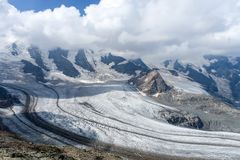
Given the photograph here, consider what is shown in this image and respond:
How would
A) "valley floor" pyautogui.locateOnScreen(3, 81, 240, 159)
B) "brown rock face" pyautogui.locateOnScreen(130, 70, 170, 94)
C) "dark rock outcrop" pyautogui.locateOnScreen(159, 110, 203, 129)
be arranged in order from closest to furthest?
"valley floor" pyautogui.locateOnScreen(3, 81, 240, 159) → "dark rock outcrop" pyautogui.locateOnScreen(159, 110, 203, 129) → "brown rock face" pyautogui.locateOnScreen(130, 70, 170, 94)

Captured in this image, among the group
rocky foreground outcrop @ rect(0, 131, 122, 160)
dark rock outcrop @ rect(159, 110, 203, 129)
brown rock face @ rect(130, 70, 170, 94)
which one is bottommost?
dark rock outcrop @ rect(159, 110, 203, 129)

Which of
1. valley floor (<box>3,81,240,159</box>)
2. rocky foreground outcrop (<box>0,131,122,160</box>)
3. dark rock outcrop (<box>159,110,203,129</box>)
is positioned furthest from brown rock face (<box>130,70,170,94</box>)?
rocky foreground outcrop (<box>0,131,122,160</box>)

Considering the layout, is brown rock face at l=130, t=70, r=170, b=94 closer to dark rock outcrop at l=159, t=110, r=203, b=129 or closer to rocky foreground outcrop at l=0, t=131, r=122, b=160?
dark rock outcrop at l=159, t=110, r=203, b=129

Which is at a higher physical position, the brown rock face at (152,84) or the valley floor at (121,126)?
the brown rock face at (152,84)

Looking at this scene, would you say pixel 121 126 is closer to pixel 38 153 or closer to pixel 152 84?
pixel 38 153

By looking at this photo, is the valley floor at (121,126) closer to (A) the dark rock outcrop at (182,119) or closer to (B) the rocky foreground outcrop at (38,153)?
(A) the dark rock outcrop at (182,119)

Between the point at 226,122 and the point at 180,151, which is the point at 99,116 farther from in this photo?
the point at 226,122

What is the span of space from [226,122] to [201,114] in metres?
11.1

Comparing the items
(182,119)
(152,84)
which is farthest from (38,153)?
(152,84)

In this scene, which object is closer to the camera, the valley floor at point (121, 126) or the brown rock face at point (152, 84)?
the valley floor at point (121, 126)

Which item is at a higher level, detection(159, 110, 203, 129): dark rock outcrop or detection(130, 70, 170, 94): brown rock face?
detection(130, 70, 170, 94): brown rock face

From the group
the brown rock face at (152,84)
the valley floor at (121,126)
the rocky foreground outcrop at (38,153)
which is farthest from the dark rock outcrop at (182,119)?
the rocky foreground outcrop at (38,153)

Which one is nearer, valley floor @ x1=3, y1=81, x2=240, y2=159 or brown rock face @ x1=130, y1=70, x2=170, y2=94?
valley floor @ x1=3, y1=81, x2=240, y2=159

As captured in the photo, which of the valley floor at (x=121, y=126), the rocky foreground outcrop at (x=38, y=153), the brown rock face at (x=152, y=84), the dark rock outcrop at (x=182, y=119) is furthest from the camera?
the brown rock face at (x=152, y=84)
